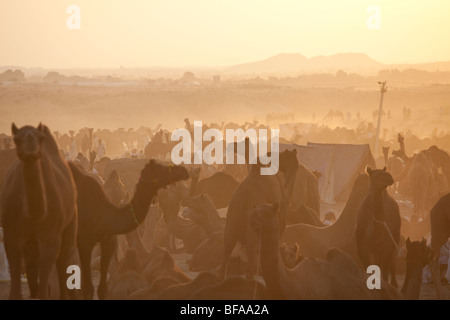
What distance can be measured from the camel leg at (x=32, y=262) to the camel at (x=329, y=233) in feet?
15.8

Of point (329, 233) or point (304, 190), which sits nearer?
point (329, 233)

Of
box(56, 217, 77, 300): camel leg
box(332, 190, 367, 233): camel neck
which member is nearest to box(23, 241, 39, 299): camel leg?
box(56, 217, 77, 300): camel leg

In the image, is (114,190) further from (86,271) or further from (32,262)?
(32,262)

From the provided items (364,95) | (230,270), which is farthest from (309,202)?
(364,95)

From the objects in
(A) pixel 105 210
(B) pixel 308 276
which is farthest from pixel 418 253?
(A) pixel 105 210

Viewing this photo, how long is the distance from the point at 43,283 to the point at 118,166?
13539 millimetres

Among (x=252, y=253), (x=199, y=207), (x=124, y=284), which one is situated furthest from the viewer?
(x=199, y=207)

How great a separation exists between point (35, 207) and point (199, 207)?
21.5 feet

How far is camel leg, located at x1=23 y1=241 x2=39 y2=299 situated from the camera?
7898 mm

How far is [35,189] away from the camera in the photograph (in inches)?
289

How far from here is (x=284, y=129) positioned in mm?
50719

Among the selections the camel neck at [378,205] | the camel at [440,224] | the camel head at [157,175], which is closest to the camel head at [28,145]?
the camel head at [157,175]

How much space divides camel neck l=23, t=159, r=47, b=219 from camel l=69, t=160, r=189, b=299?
168 centimetres
